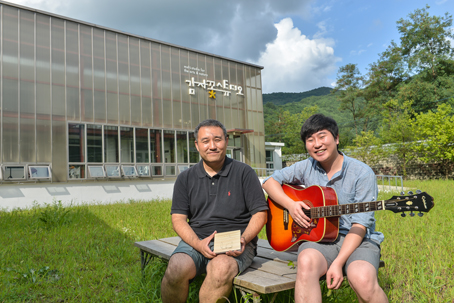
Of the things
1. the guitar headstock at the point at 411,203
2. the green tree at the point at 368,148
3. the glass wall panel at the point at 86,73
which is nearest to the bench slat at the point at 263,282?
the guitar headstock at the point at 411,203

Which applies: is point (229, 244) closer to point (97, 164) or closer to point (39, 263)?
point (39, 263)

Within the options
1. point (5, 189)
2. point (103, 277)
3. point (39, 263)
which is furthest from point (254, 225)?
point (5, 189)

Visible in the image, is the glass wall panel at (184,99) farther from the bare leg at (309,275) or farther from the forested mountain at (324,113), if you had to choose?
the forested mountain at (324,113)

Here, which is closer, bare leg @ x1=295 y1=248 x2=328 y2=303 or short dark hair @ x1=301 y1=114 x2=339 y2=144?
bare leg @ x1=295 y1=248 x2=328 y2=303

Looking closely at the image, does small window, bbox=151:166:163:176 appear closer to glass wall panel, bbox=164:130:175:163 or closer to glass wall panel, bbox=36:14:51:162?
glass wall panel, bbox=164:130:175:163

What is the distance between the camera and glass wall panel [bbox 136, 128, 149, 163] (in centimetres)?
1622

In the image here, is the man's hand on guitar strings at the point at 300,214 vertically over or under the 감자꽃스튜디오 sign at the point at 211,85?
under

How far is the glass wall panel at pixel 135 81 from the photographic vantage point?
1652cm

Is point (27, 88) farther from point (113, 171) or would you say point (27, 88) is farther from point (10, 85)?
point (113, 171)

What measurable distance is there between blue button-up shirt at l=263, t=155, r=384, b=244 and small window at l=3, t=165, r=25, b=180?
43.9 feet

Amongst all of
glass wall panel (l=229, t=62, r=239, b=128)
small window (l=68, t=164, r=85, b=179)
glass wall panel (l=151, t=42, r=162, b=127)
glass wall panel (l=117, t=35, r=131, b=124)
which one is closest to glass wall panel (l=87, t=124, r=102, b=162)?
small window (l=68, t=164, r=85, b=179)

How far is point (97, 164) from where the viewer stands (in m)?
14.7

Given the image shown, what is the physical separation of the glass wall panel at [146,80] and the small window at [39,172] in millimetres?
5043

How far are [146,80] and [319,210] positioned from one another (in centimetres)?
1599
